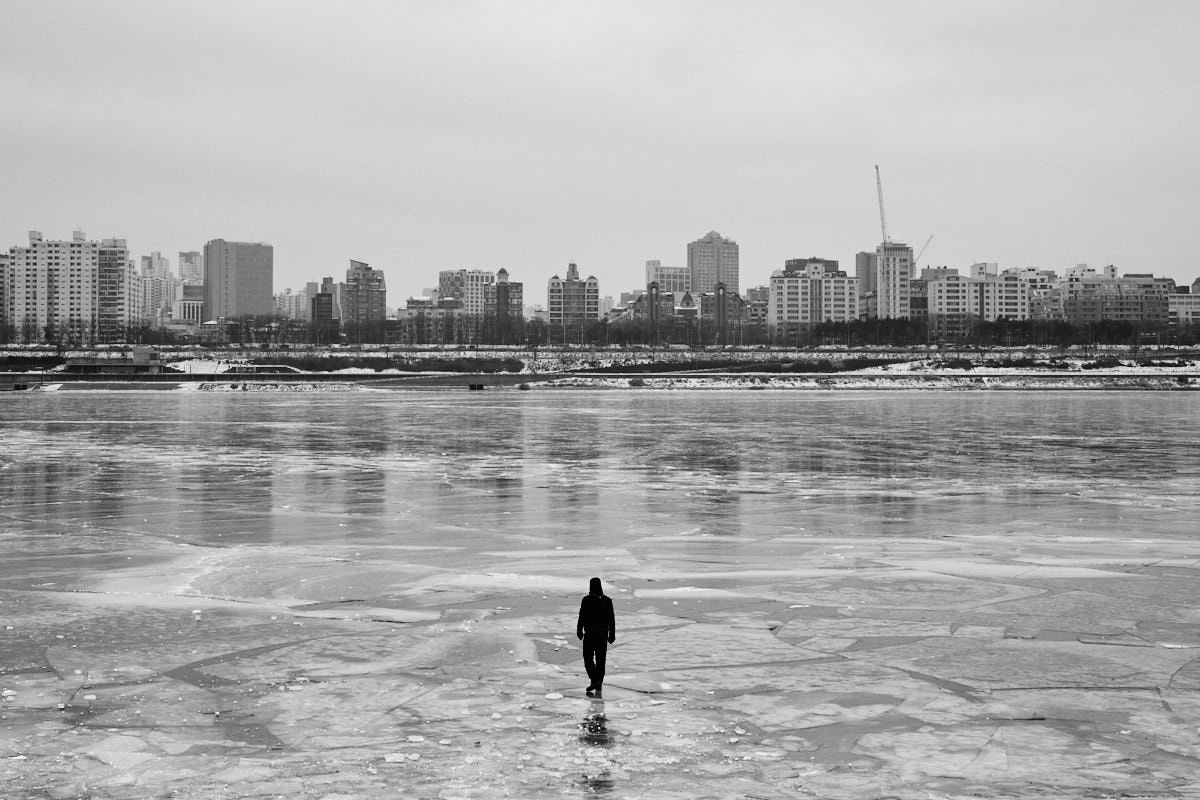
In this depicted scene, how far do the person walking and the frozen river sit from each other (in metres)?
0.23

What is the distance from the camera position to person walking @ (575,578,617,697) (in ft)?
30.0

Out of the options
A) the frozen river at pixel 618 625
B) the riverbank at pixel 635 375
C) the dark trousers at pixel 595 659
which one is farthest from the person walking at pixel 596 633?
the riverbank at pixel 635 375

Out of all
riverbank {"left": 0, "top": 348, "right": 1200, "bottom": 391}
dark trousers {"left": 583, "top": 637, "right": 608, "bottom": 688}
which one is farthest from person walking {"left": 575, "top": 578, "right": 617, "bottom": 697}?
riverbank {"left": 0, "top": 348, "right": 1200, "bottom": 391}

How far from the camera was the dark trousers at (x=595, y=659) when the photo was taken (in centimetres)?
913

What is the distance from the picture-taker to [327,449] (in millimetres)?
31969

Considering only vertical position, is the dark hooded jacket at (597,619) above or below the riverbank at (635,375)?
below

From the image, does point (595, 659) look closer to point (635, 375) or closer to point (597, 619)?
point (597, 619)

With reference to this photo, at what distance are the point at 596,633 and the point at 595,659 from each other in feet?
0.68

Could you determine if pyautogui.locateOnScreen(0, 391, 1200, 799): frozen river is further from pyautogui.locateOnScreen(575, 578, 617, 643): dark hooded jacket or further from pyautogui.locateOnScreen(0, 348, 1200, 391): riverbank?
pyautogui.locateOnScreen(0, 348, 1200, 391): riverbank

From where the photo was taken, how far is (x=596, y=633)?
912 centimetres

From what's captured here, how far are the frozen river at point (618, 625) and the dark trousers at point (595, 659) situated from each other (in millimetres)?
219

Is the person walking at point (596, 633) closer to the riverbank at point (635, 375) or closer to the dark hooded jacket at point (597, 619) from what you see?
the dark hooded jacket at point (597, 619)

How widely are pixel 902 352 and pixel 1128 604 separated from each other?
5294 inches

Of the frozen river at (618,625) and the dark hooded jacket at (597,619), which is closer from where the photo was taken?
the frozen river at (618,625)
